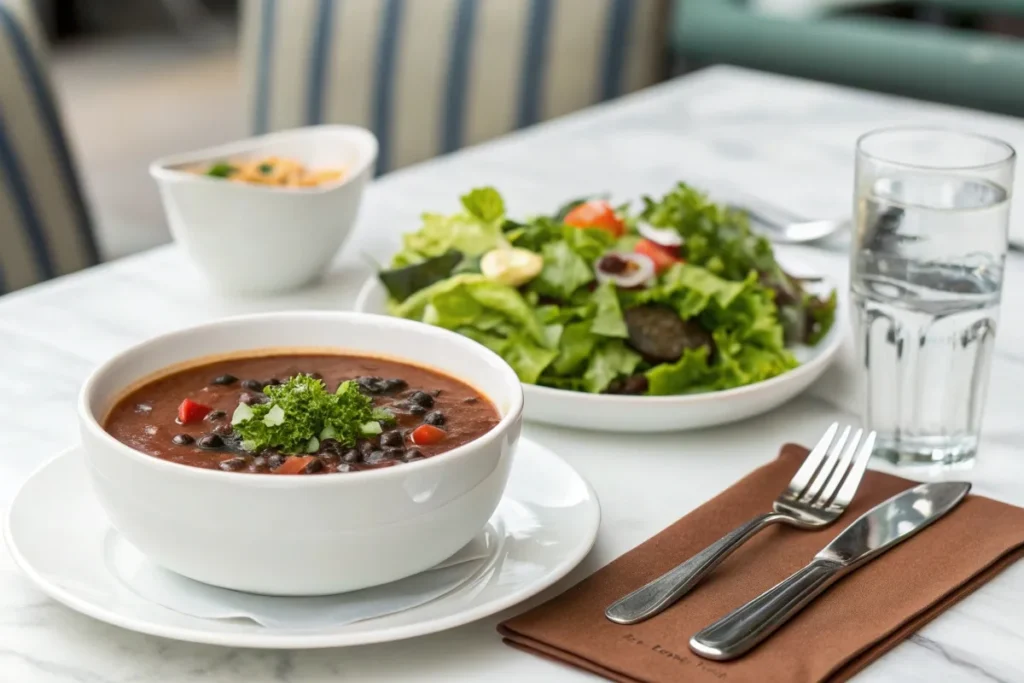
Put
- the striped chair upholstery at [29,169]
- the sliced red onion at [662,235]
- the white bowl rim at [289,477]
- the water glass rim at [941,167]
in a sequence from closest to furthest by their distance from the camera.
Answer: the white bowl rim at [289,477] < the water glass rim at [941,167] < the sliced red onion at [662,235] < the striped chair upholstery at [29,169]

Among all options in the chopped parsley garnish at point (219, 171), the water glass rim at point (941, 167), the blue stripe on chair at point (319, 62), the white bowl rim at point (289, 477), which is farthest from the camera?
the blue stripe on chair at point (319, 62)

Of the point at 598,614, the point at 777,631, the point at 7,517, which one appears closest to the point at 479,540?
the point at 598,614

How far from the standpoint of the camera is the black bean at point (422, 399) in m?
1.11

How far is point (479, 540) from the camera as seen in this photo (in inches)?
43.3

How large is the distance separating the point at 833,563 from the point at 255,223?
0.87m

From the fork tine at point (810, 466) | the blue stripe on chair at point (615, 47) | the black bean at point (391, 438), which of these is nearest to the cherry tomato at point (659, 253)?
the fork tine at point (810, 466)

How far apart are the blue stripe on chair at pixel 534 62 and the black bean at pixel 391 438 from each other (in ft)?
6.56

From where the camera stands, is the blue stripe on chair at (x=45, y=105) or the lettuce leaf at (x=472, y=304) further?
the blue stripe on chair at (x=45, y=105)

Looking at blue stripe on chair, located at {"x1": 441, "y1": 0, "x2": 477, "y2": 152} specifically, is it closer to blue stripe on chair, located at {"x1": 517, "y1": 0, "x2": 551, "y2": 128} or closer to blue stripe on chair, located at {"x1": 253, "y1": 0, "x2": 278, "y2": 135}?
blue stripe on chair, located at {"x1": 517, "y1": 0, "x2": 551, "y2": 128}

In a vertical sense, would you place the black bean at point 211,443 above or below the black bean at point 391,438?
below

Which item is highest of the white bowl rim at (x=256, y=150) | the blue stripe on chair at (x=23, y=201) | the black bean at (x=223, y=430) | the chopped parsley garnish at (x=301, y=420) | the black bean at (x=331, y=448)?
the chopped parsley garnish at (x=301, y=420)

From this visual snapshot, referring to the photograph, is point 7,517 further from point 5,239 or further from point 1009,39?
point 1009,39

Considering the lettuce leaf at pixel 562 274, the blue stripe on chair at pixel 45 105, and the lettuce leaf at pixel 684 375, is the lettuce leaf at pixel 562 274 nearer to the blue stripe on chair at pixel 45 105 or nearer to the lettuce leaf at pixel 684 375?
the lettuce leaf at pixel 684 375

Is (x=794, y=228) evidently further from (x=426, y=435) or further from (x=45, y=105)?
(x=45, y=105)
